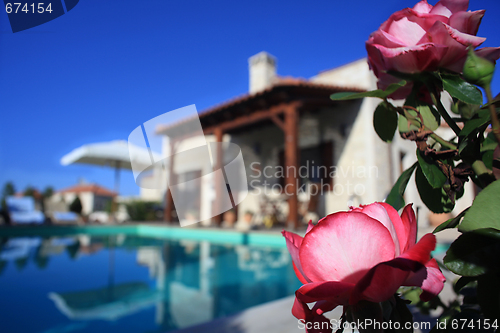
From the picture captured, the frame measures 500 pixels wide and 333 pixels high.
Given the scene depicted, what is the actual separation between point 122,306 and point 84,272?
5.62ft

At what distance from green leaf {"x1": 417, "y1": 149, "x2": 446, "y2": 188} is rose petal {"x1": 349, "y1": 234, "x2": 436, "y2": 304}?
101 mm

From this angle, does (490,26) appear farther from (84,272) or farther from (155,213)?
(155,213)

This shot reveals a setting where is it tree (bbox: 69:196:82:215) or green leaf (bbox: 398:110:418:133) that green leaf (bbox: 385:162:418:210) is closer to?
green leaf (bbox: 398:110:418:133)

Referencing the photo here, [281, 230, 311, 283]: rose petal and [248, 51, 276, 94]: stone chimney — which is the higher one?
[248, 51, 276, 94]: stone chimney

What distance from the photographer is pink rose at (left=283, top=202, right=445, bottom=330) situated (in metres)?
0.19

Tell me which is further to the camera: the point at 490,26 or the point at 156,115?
the point at 156,115

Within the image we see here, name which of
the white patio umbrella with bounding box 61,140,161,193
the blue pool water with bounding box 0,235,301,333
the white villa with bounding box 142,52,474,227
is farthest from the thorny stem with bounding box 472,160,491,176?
the white patio umbrella with bounding box 61,140,161,193

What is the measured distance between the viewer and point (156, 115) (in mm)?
615

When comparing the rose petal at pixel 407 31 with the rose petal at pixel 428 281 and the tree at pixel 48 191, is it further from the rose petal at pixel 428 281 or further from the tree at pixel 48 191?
the tree at pixel 48 191

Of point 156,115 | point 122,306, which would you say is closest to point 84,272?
point 122,306

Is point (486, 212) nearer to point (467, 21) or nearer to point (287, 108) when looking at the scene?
point (467, 21)

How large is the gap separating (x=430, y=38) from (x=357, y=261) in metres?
0.26

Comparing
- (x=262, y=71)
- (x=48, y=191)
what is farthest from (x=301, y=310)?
(x=48, y=191)

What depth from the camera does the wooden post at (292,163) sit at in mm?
6020
